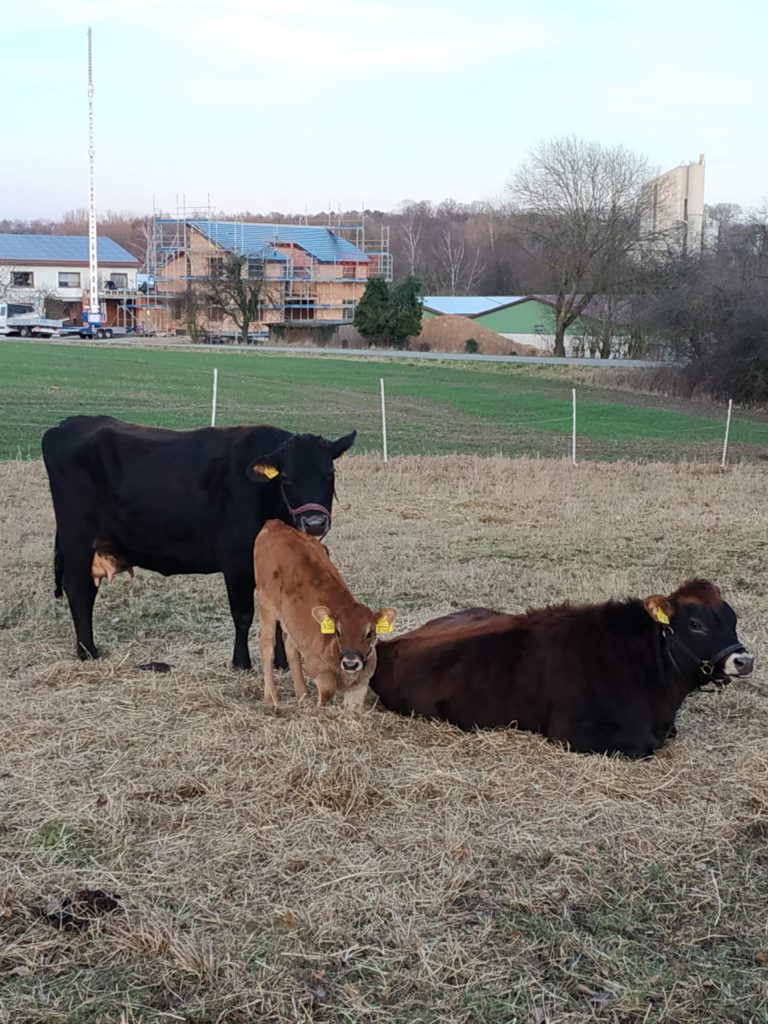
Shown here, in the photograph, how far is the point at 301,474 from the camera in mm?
6586

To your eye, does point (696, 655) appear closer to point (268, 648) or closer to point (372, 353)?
point (268, 648)

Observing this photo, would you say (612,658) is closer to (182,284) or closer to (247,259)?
(247,259)

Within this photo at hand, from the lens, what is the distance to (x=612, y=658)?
18.4ft

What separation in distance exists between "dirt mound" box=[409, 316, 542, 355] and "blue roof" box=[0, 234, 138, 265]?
32173 mm

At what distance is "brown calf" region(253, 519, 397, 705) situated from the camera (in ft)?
18.1

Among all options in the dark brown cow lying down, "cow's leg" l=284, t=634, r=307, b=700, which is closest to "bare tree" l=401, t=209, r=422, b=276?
"cow's leg" l=284, t=634, r=307, b=700

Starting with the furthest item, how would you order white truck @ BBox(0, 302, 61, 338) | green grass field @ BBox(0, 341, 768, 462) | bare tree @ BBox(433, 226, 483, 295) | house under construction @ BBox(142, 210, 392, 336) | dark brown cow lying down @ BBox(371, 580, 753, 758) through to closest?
bare tree @ BBox(433, 226, 483, 295) < house under construction @ BBox(142, 210, 392, 336) < white truck @ BBox(0, 302, 61, 338) < green grass field @ BBox(0, 341, 768, 462) < dark brown cow lying down @ BBox(371, 580, 753, 758)

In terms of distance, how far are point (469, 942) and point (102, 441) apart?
4.49 meters

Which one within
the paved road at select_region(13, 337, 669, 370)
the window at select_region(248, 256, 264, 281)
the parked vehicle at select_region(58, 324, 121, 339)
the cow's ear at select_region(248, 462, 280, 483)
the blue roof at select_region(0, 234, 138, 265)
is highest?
the blue roof at select_region(0, 234, 138, 265)

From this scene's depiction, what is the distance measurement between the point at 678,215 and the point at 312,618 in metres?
75.4

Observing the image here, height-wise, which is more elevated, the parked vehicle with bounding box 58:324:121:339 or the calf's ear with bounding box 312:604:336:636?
the parked vehicle with bounding box 58:324:121:339

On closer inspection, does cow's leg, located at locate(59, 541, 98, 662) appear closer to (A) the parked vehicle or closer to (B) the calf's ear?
(B) the calf's ear

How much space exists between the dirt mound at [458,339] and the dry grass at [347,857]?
59.9 metres

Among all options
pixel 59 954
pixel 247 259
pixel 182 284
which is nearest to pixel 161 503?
pixel 59 954
